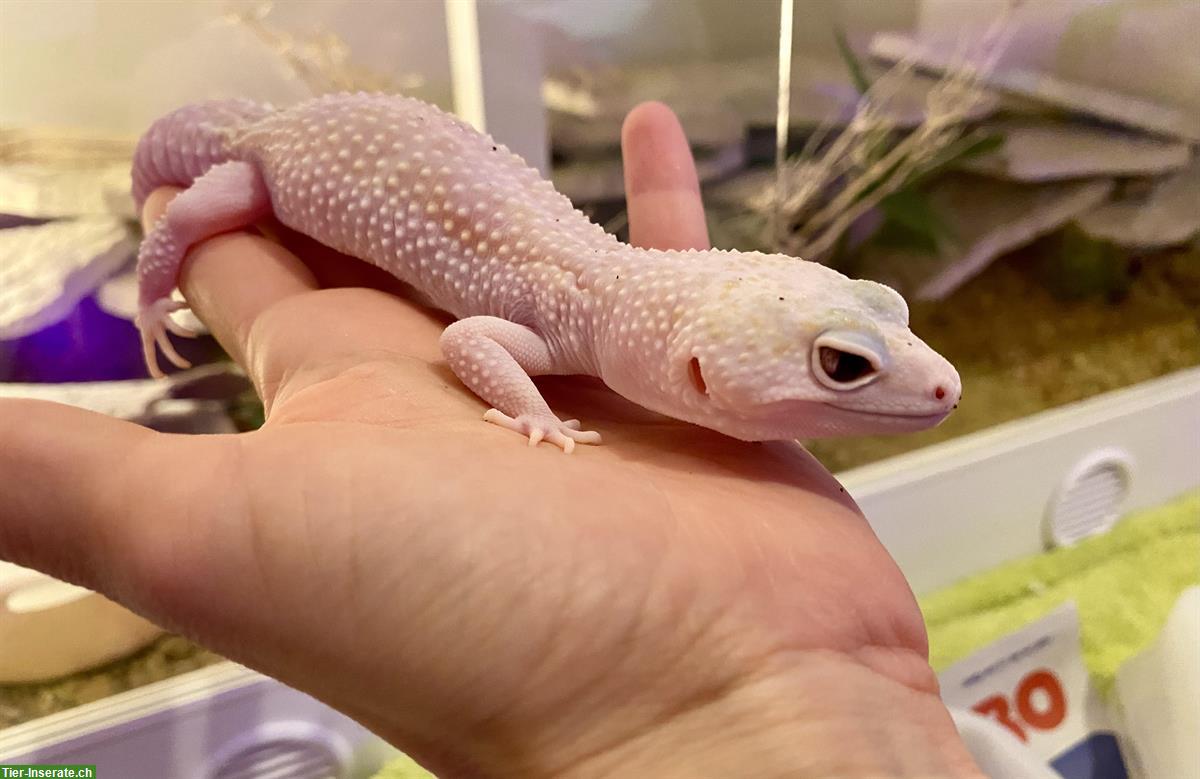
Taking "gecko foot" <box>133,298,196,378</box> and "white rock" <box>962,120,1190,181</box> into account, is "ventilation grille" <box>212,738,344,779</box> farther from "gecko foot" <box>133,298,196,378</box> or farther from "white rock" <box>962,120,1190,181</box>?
"white rock" <box>962,120,1190,181</box>

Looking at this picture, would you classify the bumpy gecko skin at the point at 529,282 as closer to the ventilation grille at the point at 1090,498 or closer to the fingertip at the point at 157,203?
the fingertip at the point at 157,203

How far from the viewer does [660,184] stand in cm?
121

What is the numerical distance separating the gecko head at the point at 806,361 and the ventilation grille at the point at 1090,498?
4.23 feet

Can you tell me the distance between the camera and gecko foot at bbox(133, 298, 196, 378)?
119 cm

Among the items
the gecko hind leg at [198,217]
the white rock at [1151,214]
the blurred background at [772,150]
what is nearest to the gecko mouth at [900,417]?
the gecko hind leg at [198,217]

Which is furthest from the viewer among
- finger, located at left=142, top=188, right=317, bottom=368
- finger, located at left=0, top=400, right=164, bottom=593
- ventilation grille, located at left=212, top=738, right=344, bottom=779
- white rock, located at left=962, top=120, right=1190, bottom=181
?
white rock, located at left=962, top=120, right=1190, bottom=181

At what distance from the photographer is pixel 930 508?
159 cm

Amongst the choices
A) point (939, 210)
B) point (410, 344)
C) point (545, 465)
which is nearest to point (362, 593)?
point (545, 465)

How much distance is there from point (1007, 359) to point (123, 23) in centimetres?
190

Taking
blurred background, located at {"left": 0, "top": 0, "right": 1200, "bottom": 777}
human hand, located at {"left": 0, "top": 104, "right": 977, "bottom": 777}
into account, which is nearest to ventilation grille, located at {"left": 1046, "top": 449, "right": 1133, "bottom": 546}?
blurred background, located at {"left": 0, "top": 0, "right": 1200, "bottom": 777}

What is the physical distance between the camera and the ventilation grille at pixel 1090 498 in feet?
5.71

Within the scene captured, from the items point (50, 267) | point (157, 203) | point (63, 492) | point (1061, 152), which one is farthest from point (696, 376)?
point (1061, 152)

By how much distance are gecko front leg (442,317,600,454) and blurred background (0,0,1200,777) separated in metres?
0.68

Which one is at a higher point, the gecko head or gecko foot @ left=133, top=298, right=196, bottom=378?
gecko foot @ left=133, top=298, right=196, bottom=378
